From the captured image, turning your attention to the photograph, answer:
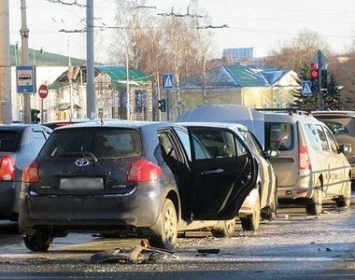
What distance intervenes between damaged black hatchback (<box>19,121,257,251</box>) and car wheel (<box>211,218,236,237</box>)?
81 cm

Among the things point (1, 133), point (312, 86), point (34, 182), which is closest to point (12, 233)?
point (1, 133)

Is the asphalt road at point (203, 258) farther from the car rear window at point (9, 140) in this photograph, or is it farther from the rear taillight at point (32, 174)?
the car rear window at point (9, 140)

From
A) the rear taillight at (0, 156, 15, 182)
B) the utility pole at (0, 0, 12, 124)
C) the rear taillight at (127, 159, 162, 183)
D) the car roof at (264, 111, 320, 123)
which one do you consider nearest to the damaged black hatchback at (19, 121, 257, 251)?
the rear taillight at (127, 159, 162, 183)

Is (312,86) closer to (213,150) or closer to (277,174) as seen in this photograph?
(277,174)

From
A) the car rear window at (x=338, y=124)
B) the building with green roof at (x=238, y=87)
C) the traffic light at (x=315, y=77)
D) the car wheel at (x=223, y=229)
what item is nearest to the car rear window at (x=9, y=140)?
the car wheel at (x=223, y=229)

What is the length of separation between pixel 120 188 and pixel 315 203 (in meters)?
5.94

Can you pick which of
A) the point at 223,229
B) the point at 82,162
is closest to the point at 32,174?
the point at 82,162

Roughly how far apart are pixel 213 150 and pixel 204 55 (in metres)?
66.8

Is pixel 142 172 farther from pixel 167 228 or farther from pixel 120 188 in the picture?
pixel 167 228

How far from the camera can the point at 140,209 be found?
905cm

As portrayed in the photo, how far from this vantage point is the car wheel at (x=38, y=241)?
9703 mm

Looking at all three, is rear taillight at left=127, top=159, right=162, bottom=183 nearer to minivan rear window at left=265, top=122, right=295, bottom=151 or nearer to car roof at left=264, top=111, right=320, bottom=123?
minivan rear window at left=265, top=122, right=295, bottom=151

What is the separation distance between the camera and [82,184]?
9148mm

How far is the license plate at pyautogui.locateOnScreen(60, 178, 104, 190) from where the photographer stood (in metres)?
9.10
